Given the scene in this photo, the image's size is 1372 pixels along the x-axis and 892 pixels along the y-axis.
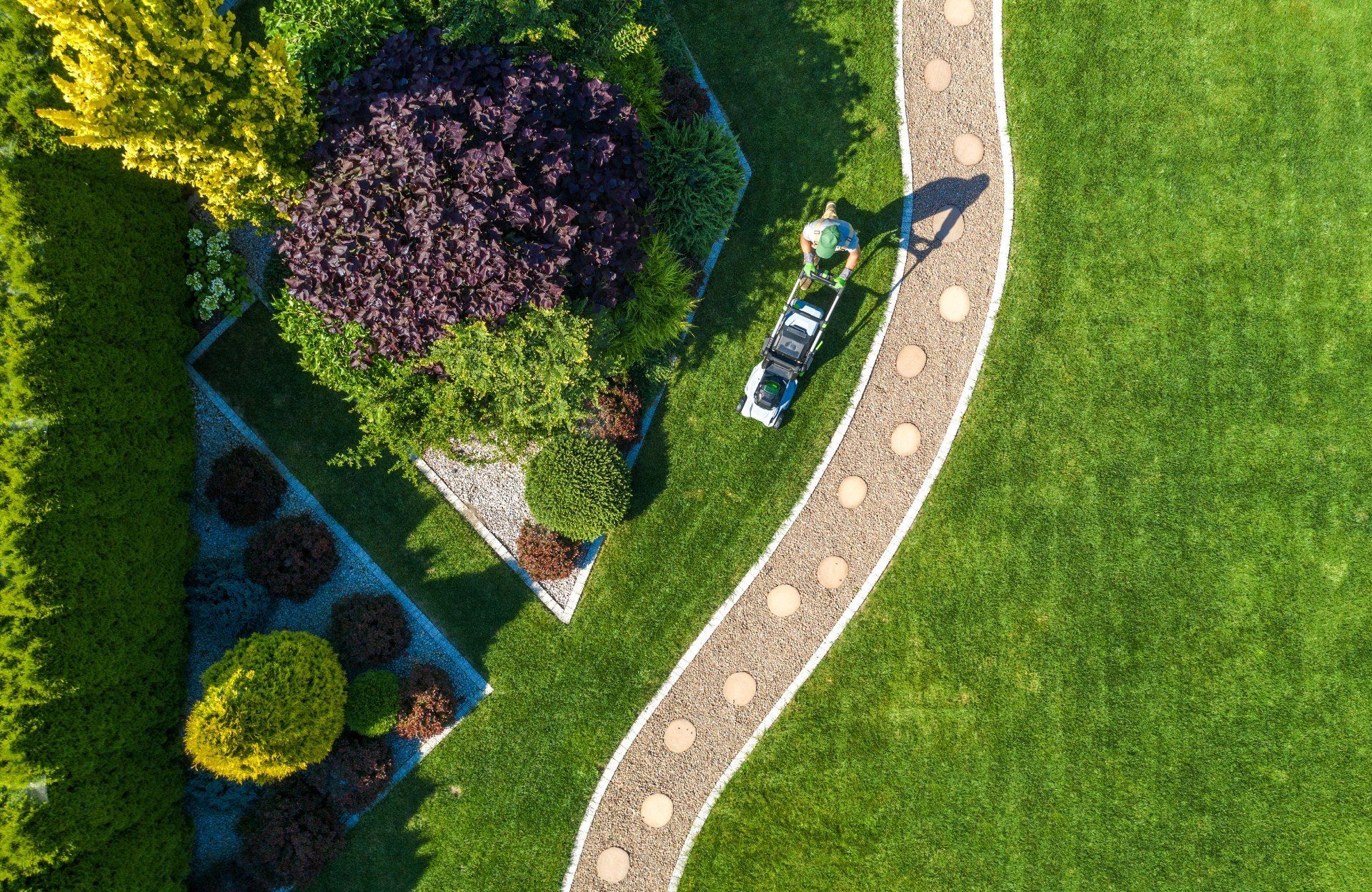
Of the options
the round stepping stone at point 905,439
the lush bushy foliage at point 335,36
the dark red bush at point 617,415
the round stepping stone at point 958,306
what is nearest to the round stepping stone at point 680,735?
the dark red bush at point 617,415

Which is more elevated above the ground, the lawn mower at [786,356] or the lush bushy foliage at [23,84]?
the lush bushy foliage at [23,84]

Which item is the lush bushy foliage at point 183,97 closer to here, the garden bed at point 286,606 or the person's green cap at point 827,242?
the garden bed at point 286,606

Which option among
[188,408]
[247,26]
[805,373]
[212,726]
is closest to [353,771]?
[212,726]

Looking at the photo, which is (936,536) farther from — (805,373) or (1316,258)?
(1316,258)

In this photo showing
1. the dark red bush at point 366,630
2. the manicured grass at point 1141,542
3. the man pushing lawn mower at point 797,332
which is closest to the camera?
the man pushing lawn mower at point 797,332

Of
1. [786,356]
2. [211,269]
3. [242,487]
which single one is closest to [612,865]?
[242,487]

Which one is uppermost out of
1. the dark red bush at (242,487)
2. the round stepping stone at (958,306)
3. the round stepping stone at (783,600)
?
the dark red bush at (242,487)

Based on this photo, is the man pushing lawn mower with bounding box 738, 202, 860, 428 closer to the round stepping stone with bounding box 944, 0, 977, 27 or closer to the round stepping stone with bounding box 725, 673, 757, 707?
the round stepping stone with bounding box 944, 0, 977, 27

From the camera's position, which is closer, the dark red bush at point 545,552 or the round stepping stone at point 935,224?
the dark red bush at point 545,552
